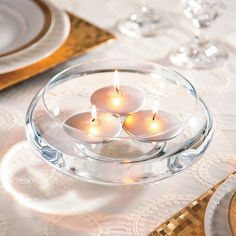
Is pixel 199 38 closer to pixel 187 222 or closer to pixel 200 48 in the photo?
pixel 200 48

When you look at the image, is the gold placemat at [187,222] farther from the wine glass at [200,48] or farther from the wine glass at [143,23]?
the wine glass at [143,23]

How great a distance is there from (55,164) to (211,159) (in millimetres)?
212

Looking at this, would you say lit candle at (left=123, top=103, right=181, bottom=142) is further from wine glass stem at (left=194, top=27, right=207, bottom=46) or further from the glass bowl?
wine glass stem at (left=194, top=27, right=207, bottom=46)

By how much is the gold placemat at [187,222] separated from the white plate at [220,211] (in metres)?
0.02

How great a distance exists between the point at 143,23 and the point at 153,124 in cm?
40

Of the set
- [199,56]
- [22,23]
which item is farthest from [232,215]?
[22,23]

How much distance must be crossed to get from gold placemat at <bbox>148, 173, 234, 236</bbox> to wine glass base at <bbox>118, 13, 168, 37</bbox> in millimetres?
484

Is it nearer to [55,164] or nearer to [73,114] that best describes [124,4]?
[73,114]

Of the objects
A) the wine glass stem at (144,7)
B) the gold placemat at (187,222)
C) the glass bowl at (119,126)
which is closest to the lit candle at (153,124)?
A: the glass bowl at (119,126)

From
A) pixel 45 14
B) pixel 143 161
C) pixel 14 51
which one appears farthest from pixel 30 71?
pixel 143 161

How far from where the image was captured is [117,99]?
31.6 inches

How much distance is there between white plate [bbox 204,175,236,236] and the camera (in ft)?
1.92

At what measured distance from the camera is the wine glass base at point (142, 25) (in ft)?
3.51

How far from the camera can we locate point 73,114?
807mm
